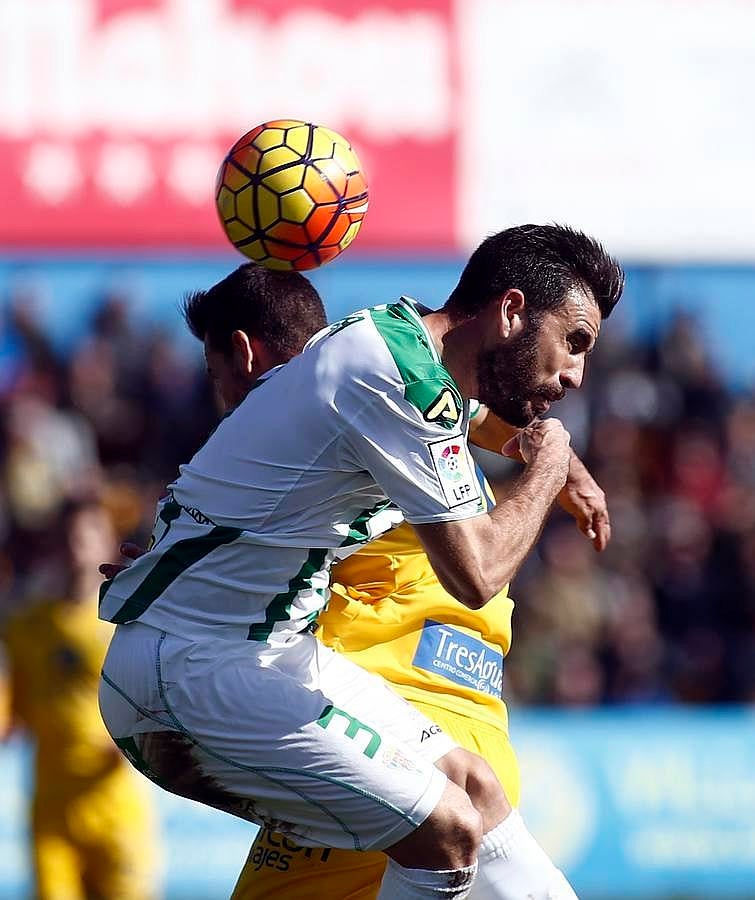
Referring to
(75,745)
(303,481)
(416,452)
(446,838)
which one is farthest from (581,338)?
(75,745)

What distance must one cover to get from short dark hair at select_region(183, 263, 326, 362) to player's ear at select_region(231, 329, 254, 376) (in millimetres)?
18

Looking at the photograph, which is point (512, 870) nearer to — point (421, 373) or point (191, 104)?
point (421, 373)

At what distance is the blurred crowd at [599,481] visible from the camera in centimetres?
1104

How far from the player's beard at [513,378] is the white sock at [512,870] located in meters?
1.11

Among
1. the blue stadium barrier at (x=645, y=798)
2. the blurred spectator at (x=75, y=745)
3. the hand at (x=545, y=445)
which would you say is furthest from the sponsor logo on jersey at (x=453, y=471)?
the blue stadium barrier at (x=645, y=798)

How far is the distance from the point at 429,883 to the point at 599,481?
7794 mm

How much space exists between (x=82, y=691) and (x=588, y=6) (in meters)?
5.70

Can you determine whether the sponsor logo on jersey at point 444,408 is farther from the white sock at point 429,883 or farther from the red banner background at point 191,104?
the red banner background at point 191,104

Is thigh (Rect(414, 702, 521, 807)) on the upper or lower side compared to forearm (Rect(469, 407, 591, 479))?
lower

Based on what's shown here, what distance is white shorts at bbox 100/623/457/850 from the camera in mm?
3953

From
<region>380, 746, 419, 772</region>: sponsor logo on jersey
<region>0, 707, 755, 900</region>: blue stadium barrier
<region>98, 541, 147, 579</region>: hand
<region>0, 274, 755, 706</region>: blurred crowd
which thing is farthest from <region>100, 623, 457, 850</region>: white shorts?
<region>0, 274, 755, 706</region>: blurred crowd

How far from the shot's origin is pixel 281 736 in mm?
3953

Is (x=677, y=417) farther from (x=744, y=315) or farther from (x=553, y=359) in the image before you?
(x=553, y=359)

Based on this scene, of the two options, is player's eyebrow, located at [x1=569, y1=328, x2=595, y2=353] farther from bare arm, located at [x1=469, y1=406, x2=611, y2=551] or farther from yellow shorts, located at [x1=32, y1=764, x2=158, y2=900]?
yellow shorts, located at [x1=32, y1=764, x2=158, y2=900]
